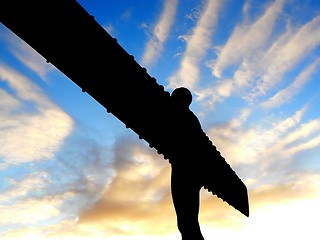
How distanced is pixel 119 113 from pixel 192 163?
1.58 metres

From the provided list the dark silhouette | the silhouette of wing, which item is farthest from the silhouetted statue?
the silhouette of wing

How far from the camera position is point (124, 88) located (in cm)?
382

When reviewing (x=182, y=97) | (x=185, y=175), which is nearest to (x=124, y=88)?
(x=182, y=97)

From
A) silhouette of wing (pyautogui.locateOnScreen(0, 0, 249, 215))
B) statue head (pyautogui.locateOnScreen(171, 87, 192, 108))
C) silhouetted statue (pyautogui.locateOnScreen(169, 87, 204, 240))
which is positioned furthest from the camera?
statue head (pyautogui.locateOnScreen(171, 87, 192, 108))

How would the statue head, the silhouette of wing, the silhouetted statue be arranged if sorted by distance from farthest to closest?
the statue head < the silhouetted statue < the silhouette of wing

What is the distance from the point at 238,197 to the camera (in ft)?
23.3

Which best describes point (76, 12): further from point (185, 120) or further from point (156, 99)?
point (185, 120)

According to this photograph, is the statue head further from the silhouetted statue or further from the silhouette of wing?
the silhouette of wing

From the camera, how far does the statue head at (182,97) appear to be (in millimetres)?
4677

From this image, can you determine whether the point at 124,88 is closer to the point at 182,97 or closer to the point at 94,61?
the point at 94,61

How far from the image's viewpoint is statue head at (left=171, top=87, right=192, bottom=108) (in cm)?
468

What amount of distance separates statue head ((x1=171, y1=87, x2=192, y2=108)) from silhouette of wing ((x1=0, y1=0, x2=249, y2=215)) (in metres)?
0.38

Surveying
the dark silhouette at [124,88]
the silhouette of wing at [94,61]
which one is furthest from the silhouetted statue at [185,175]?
the silhouette of wing at [94,61]

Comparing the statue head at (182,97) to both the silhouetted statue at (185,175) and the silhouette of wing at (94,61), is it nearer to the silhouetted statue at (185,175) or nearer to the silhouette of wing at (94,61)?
the silhouetted statue at (185,175)
